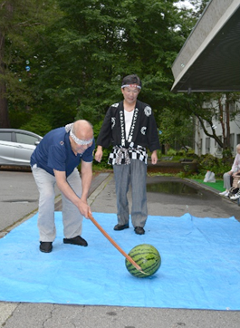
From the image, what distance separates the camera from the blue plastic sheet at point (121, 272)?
10.3 ft

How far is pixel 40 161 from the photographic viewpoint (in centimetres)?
437

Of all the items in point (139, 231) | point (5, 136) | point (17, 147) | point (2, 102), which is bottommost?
point (139, 231)

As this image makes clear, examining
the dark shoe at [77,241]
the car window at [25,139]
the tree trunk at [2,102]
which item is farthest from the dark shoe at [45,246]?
the tree trunk at [2,102]

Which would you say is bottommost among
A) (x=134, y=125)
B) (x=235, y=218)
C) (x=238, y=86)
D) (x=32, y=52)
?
(x=235, y=218)

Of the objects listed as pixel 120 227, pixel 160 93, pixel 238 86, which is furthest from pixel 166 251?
pixel 160 93

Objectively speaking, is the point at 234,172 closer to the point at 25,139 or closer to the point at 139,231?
the point at 139,231

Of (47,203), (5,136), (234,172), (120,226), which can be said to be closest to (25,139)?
(5,136)

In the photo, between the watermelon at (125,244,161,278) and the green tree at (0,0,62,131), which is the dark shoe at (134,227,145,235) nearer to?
the watermelon at (125,244,161,278)

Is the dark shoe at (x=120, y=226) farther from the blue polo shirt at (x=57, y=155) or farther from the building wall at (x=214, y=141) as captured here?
the building wall at (x=214, y=141)

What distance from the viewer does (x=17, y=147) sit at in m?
14.7

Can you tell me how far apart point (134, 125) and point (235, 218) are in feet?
8.84

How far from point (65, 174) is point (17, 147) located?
1104 centimetres

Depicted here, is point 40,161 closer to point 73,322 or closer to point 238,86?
point 73,322

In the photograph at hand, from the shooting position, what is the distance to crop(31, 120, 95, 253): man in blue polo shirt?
3.80m
